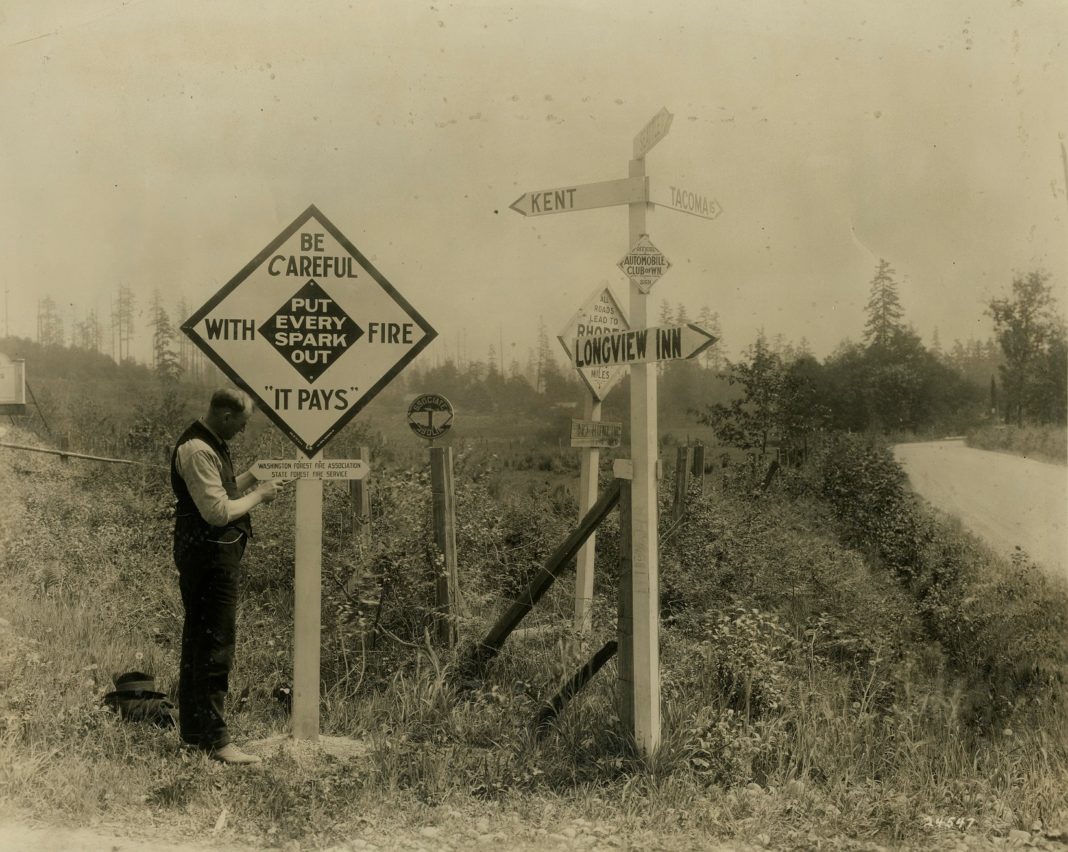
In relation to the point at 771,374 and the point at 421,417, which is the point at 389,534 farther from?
the point at 771,374

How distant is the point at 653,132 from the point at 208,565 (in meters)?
3.02

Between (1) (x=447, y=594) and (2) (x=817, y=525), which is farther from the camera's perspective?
(2) (x=817, y=525)

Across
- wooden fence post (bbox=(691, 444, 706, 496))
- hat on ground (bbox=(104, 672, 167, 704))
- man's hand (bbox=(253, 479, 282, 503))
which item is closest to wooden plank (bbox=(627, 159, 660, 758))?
man's hand (bbox=(253, 479, 282, 503))

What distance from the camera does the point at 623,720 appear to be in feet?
12.8

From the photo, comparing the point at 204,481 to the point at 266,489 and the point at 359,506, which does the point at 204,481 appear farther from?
the point at 359,506

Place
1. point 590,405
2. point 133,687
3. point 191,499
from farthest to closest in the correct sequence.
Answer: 1. point 590,405
2. point 133,687
3. point 191,499

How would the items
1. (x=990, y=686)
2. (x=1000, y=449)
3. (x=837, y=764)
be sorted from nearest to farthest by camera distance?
(x=837, y=764), (x=990, y=686), (x=1000, y=449)

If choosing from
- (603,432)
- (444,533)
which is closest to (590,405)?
(603,432)

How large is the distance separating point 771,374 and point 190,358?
26.3 ft

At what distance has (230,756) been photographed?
3.89m

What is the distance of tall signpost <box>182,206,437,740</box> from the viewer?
4125mm

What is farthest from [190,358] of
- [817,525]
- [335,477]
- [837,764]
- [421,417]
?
[837,764]

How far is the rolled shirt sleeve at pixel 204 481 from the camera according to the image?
154 inches

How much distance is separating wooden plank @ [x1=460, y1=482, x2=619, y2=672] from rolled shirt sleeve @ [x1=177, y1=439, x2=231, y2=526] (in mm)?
1639
